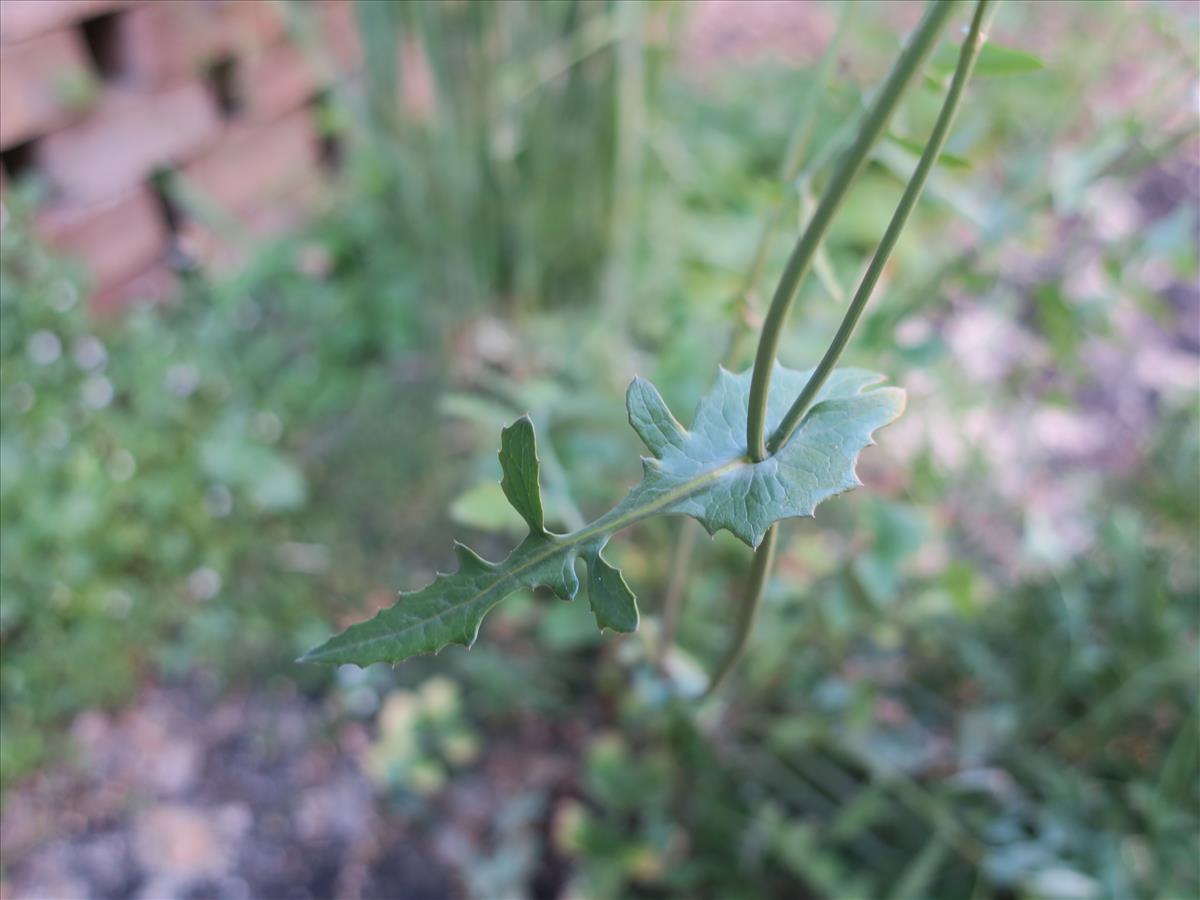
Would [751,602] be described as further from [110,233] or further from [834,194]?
[110,233]

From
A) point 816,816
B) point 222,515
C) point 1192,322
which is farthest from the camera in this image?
point 1192,322

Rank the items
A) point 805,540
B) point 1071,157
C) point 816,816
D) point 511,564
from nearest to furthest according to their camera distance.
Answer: point 511,564, point 1071,157, point 816,816, point 805,540

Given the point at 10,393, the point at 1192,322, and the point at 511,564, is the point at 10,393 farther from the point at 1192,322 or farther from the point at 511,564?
the point at 1192,322

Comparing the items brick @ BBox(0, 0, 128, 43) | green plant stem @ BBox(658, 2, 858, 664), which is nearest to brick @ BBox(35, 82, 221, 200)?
brick @ BBox(0, 0, 128, 43)

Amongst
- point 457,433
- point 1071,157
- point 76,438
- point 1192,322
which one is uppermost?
point 1071,157

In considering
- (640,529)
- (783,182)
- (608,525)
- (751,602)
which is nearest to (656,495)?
(608,525)

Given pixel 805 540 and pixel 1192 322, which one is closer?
pixel 805 540

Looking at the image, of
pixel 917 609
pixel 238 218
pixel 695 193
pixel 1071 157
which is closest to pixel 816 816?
pixel 917 609

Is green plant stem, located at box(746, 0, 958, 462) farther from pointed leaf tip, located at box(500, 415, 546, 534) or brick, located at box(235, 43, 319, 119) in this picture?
brick, located at box(235, 43, 319, 119)
